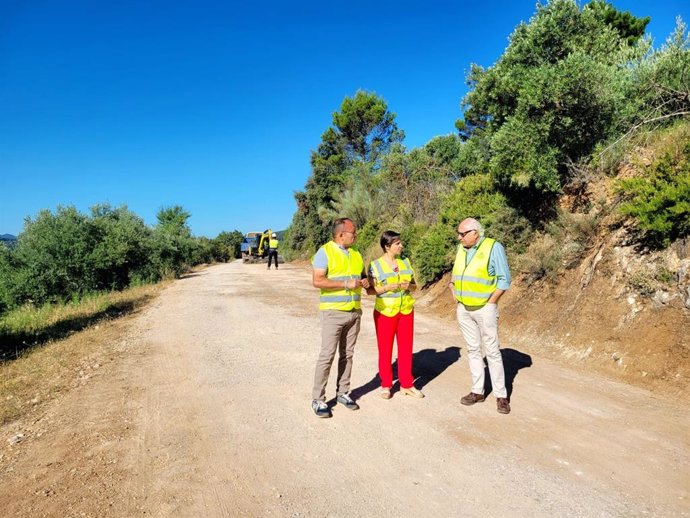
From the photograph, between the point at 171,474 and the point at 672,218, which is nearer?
the point at 171,474

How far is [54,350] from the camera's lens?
776 centimetres

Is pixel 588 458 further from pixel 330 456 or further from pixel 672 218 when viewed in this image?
pixel 672 218

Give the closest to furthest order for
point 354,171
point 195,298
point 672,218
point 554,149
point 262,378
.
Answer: point 262,378, point 672,218, point 554,149, point 195,298, point 354,171

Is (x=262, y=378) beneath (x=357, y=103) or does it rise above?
beneath

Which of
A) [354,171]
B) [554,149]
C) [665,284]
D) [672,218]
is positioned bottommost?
[665,284]

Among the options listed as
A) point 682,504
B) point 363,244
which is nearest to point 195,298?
point 363,244

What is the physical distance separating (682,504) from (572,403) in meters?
1.84

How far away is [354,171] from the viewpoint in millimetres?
26250

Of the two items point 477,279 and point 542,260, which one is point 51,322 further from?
point 542,260

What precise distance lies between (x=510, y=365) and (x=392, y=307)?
2.54 metres

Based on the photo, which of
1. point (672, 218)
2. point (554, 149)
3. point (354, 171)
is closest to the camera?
point (672, 218)

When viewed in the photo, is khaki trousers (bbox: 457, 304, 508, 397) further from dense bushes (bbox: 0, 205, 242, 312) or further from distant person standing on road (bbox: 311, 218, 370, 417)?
dense bushes (bbox: 0, 205, 242, 312)

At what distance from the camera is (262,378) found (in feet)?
18.8

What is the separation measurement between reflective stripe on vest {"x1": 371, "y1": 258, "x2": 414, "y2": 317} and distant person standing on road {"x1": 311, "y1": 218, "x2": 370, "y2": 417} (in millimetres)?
251
